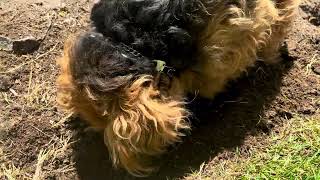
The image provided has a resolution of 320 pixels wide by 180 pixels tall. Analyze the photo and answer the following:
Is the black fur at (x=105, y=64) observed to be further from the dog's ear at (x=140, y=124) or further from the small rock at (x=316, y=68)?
the small rock at (x=316, y=68)

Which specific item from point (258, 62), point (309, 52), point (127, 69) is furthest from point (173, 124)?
point (309, 52)

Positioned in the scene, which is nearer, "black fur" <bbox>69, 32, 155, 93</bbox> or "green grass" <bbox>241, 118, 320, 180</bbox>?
"black fur" <bbox>69, 32, 155, 93</bbox>

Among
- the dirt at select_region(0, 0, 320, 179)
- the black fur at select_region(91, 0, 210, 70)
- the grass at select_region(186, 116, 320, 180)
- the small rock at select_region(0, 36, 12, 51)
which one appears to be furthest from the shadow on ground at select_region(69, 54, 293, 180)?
the small rock at select_region(0, 36, 12, 51)

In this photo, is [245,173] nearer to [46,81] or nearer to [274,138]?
[274,138]

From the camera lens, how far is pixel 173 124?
3.56m

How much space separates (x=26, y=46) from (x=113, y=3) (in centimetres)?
133

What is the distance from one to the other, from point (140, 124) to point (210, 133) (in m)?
0.75

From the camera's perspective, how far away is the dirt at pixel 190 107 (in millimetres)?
3957

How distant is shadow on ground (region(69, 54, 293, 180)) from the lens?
12.8ft

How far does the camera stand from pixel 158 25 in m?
3.44

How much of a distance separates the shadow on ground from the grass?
11cm

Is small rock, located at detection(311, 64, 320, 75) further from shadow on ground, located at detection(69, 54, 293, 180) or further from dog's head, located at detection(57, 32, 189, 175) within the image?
dog's head, located at detection(57, 32, 189, 175)

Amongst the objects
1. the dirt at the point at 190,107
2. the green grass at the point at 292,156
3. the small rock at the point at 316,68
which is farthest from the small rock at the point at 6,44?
the small rock at the point at 316,68

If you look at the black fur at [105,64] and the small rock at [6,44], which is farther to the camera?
the small rock at [6,44]
